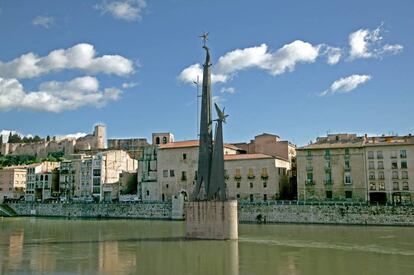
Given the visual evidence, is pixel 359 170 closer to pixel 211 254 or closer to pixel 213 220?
pixel 213 220

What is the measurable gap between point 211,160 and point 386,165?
32205mm

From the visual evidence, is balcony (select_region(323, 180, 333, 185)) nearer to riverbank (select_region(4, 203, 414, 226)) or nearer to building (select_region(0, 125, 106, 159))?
riverbank (select_region(4, 203, 414, 226))

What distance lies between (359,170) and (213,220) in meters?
32.7

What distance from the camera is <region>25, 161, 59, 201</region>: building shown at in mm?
96812

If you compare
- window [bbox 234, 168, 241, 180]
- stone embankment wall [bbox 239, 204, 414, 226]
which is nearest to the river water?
stone embankment wall [bbox 239, 204, 414, 226]

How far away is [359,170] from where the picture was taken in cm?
6250

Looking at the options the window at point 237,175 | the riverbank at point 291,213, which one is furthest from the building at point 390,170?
the window at point 237,175

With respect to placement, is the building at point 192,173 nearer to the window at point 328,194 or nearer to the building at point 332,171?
the building at point 332,171

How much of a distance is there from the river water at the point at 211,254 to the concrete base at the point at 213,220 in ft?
3.13

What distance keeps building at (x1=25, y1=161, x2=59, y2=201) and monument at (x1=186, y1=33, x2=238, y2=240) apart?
218 feet

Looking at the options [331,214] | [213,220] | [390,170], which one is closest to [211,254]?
[213,220]

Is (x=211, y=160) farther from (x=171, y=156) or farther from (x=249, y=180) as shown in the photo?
(x=171, y=156)

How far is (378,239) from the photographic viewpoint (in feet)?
131

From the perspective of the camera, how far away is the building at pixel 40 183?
3812 inches
